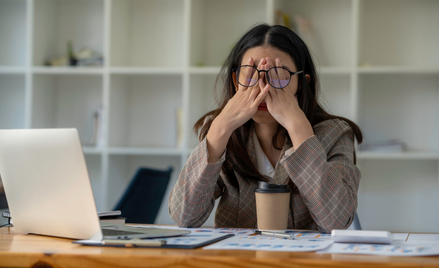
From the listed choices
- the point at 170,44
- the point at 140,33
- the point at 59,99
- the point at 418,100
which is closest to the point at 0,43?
the point at 59,99

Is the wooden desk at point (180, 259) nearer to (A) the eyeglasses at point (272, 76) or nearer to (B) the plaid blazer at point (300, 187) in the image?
(B) the plaid blazer at point (300, 187)

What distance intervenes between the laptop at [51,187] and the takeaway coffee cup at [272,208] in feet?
0.66

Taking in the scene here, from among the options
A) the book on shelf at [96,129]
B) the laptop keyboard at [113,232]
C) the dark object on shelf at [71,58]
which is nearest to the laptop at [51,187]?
the laptop keyboard at [113,232]

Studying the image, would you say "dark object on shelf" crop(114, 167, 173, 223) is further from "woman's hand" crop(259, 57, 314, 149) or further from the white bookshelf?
"woman's hand" crop(259, 57, 314, 149)

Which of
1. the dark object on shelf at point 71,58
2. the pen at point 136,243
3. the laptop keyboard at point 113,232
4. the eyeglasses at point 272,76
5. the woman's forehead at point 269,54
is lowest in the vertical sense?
the laptop keyboard at point 113,232

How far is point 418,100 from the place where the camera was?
8.59 feet

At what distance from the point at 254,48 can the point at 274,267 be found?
85cm

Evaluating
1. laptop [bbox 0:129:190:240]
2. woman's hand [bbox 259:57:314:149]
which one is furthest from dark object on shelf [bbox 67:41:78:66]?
laptop [bbox 0:129:190:240]

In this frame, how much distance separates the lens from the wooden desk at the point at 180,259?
2.00ft

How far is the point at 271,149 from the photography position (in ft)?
4.53

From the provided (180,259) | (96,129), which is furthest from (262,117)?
(96,129)

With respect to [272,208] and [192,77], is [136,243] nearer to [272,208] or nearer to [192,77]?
[272,208]

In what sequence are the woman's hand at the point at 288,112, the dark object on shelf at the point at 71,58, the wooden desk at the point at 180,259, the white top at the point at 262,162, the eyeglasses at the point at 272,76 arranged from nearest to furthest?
1. the wooden desk at the point at 180,259
2. the woman's hand at the point at 288,112
3. the eyeglasses at the point at 272,76
4. the white top at the point at 262,162
5. the dark object on shelf at the point at 71,58

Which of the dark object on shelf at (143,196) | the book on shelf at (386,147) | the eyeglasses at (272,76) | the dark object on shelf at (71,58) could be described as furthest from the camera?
the dark object on shelf at (71,58)
